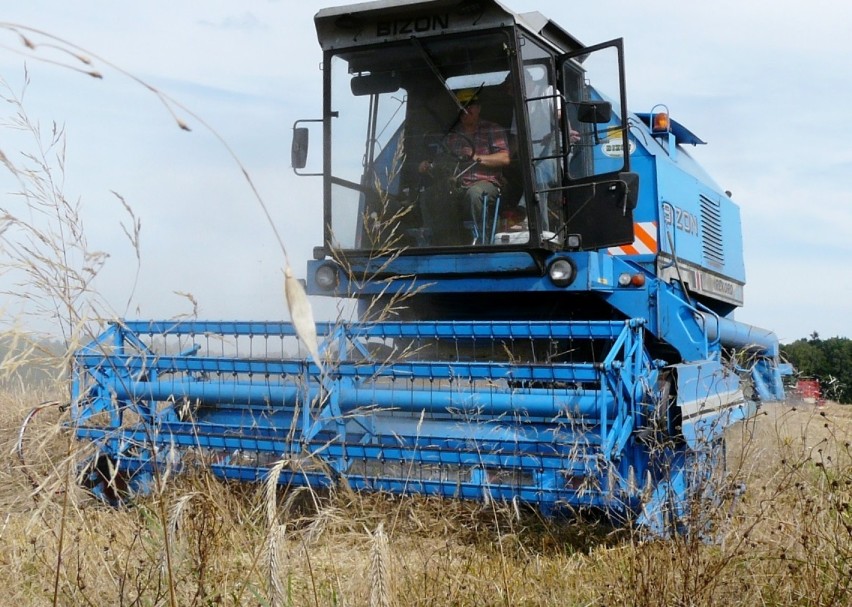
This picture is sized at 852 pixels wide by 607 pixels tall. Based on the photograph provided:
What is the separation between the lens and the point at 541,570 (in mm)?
3660

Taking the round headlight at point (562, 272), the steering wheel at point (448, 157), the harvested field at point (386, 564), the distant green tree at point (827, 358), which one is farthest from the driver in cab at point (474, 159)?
the distant green tree at point (827, 358)

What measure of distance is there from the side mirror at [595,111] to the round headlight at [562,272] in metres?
0.77

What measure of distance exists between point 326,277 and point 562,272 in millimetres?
1425

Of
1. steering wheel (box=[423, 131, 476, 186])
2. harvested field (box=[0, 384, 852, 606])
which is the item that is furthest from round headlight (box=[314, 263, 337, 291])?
harvested field (box=[0, 384, 852, 606])

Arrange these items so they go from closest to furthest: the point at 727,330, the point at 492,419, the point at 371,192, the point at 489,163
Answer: the point at 492,419 < the point at 489,163 < the point at 371,192 < the point at 727,330

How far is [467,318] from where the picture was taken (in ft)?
20.6

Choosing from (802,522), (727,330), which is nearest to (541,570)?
(802,522)

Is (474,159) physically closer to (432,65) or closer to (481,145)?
(481,145)

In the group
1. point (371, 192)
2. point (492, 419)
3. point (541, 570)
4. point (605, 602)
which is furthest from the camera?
point (371, 192)

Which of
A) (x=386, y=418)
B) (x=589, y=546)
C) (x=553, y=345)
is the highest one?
(x=553, y=345)

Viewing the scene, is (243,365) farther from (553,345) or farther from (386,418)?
(553,345)

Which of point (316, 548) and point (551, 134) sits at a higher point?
→ point (551, 134)

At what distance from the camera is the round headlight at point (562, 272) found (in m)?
5.53

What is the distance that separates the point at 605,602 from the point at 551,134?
333cm
